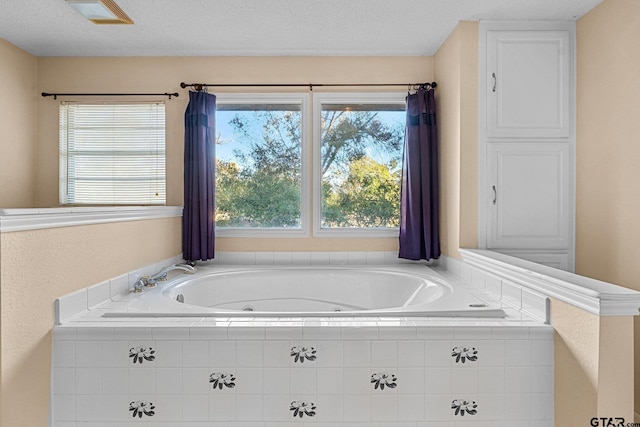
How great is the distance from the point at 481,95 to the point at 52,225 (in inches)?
96.7

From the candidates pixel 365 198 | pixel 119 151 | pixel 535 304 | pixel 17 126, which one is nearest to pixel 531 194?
pixel 535 304

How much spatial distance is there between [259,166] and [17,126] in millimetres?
1784

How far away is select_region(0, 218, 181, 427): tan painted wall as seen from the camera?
1.33 metres

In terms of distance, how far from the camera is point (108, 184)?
290 centimetres

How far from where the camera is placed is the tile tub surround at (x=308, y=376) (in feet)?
4.71

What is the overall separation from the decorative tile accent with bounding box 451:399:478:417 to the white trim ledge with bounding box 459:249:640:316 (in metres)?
0.54

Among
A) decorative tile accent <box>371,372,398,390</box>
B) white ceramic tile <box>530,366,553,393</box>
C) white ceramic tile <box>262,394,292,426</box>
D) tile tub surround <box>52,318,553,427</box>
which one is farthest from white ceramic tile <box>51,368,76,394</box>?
white ceramic tile <box>530,366,553,393</box>

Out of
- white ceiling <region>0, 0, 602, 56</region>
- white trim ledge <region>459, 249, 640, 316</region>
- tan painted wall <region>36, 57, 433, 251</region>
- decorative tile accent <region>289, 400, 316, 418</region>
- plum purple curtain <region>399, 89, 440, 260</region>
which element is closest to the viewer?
white trim ledge <region>459, 249, 640, 316</region>

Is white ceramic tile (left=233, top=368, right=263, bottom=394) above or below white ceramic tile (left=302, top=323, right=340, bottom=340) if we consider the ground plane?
below

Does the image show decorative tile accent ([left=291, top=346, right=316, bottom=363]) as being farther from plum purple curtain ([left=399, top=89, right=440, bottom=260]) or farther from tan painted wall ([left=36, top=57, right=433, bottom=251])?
tan painted wall ([left=36, top=57, right=433, bottom=251])

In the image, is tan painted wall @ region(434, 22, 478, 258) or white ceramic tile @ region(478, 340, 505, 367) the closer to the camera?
white ceramic tile @ region(478, 340, 505, 367)

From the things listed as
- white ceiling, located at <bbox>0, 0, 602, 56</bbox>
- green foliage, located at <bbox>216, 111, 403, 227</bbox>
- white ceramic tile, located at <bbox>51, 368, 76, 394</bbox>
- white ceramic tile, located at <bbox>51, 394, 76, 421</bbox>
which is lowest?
white ceramic tile, located at <bbox>51, 394, 76, 421</bbox>

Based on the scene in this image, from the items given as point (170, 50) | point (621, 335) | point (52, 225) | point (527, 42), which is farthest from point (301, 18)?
point (621, 335)

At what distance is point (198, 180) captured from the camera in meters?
2.77
